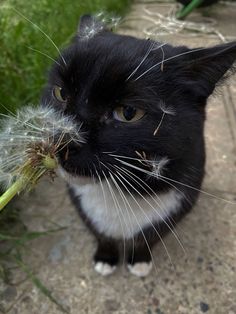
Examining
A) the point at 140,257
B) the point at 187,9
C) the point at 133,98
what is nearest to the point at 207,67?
the point at 133,98

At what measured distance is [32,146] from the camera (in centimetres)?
95

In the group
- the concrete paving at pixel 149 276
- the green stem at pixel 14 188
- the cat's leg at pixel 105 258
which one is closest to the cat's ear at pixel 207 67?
the concrete paving at pixel 149 276

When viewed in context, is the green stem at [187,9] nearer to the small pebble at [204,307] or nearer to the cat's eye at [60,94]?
the cat's eye at [60,94]

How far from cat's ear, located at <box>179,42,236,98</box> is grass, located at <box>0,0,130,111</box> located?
28.2 inches

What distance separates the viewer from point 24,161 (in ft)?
3.14

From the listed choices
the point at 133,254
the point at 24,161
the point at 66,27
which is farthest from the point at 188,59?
the point at 66,27

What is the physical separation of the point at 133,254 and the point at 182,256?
201 mm

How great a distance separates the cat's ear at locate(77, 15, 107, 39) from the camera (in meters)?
1.20

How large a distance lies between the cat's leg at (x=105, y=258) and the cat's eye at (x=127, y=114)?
22.8 inches

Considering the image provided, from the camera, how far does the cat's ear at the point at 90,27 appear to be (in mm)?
1198

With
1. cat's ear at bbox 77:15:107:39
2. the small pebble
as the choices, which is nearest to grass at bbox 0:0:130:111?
cat's ear at bbox 77:15:107:39

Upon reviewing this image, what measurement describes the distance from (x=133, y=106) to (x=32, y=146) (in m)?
0.27

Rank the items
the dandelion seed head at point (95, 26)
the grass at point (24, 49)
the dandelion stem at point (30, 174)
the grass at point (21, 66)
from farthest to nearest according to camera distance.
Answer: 1. the grass at point (24, 49)
2. the grass at point (21, 66)
3. the dandelion seed head at point (95, 26)
4. the dandelion stem at point (30, 174)

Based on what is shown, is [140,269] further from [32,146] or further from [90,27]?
[90,27]
